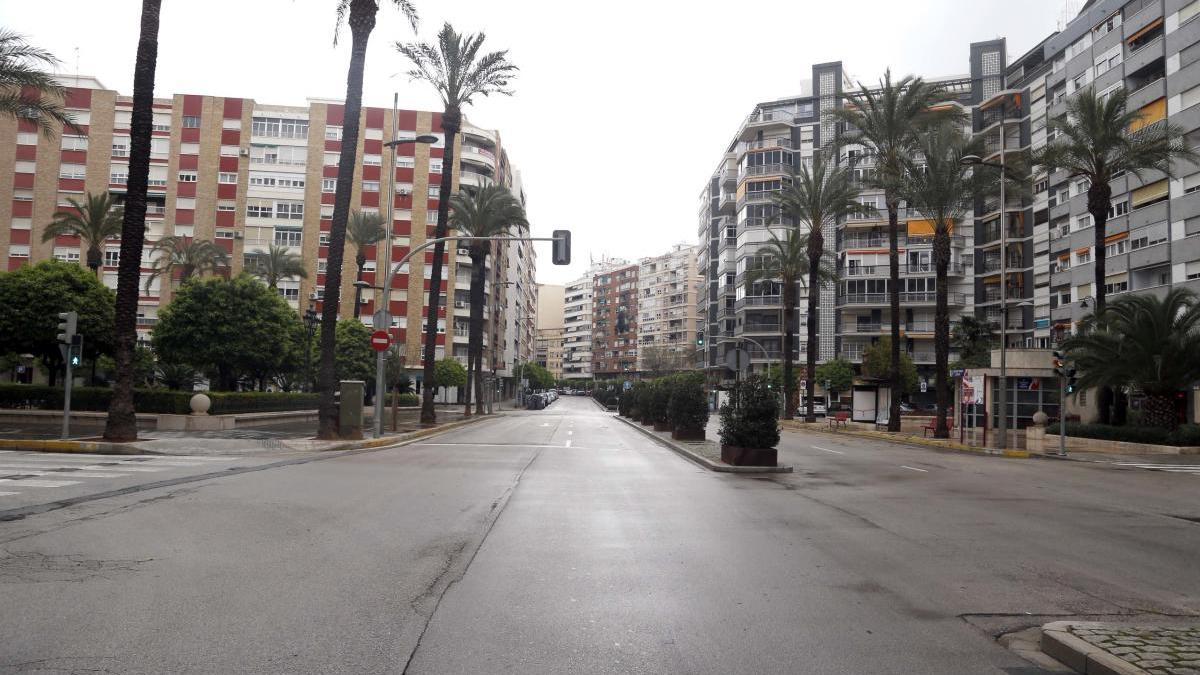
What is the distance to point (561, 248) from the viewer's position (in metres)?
24.2

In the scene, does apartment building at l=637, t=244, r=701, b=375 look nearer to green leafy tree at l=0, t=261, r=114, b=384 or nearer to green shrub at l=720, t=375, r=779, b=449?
green leafy tree at l=0, t=261, r=114, b=384

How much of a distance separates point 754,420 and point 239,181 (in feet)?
227

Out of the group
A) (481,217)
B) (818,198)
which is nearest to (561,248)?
(481,217)

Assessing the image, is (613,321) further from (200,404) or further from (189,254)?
(200,404)

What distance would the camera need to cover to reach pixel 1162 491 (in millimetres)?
15062

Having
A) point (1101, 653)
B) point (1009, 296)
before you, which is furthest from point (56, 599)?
point (1009, 296)

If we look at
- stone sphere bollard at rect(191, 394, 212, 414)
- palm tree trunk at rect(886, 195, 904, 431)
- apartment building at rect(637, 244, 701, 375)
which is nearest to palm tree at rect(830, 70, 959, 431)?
palm tree trunk at rect(886, 195, 904, 431)

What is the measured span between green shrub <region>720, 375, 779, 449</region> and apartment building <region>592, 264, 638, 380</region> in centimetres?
14202

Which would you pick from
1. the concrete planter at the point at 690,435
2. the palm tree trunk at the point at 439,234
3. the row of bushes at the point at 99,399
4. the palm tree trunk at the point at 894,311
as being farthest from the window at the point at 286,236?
the concrete planter at the point at 690,435

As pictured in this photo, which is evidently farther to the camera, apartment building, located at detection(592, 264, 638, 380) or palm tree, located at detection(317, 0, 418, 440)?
apartment building, located at detection(592, 264, 638, 380)

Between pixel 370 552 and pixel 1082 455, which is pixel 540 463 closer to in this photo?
pixel 370 552

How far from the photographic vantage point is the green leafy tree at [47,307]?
32.7 meters

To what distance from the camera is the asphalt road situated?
4500 millimetres

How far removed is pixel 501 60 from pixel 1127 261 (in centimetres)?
3501
